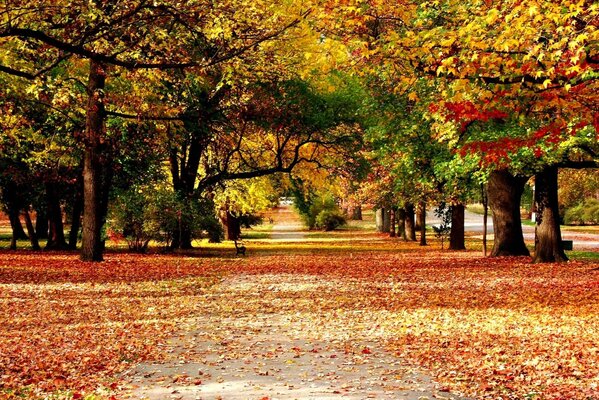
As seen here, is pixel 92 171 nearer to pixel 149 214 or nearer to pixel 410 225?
pixel 149 214

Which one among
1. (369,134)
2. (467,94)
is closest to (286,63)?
(369,134)

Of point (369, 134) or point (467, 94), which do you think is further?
point (369, 134)

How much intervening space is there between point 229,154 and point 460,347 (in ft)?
87.8

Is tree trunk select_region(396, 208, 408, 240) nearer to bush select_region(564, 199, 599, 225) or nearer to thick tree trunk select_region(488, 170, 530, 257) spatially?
thick tree trunk select_region(488, 170, 530, 257)

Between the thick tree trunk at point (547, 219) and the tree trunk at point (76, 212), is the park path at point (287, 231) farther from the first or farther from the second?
the thick tree trunk at point (547, 219)

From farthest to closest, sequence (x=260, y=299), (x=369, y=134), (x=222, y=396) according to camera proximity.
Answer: (x=369, y=134), (x=260, y=299), (x=222, y=396)

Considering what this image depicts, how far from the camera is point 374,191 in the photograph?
157 ft

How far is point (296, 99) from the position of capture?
1398 inches

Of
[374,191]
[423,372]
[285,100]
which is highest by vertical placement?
[285,100]

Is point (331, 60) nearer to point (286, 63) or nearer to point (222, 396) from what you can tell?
point (222, 396)

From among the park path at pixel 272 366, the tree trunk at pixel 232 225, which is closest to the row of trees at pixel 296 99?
the tree trunk at pixel 232 225

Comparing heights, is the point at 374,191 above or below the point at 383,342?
above

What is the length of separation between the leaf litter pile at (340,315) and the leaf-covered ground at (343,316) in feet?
0.09

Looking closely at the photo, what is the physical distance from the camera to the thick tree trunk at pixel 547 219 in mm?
26828
